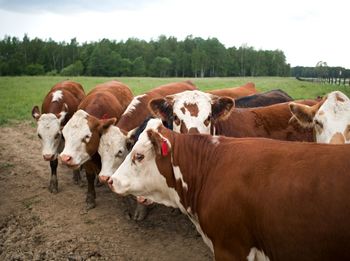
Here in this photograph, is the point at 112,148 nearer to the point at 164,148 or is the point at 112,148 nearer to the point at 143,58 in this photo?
the point at 164,148

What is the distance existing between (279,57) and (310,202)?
104370 millimetres

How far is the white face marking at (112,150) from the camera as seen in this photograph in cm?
564

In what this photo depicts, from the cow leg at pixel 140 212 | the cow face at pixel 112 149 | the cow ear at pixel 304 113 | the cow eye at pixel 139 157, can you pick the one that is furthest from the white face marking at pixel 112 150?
the cow ear at pixel 304 113

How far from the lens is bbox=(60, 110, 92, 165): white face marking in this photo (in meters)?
5.80

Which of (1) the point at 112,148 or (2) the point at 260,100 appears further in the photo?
(2) the point at 260,100

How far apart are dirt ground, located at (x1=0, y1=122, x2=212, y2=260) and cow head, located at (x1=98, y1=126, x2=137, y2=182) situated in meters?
1.02

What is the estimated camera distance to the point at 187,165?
3684 mm

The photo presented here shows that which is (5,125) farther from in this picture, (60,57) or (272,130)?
(60,57)

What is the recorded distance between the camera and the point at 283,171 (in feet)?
9.39

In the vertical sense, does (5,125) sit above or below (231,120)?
below

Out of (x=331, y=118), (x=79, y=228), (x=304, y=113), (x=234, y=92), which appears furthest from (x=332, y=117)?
(x=234, y=92)

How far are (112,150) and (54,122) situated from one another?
6.05 feet

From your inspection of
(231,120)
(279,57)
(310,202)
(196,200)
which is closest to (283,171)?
(310,202)

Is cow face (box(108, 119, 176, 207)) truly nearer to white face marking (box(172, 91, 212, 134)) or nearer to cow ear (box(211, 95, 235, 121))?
white face marking (box(172, 91, 212, 134))
